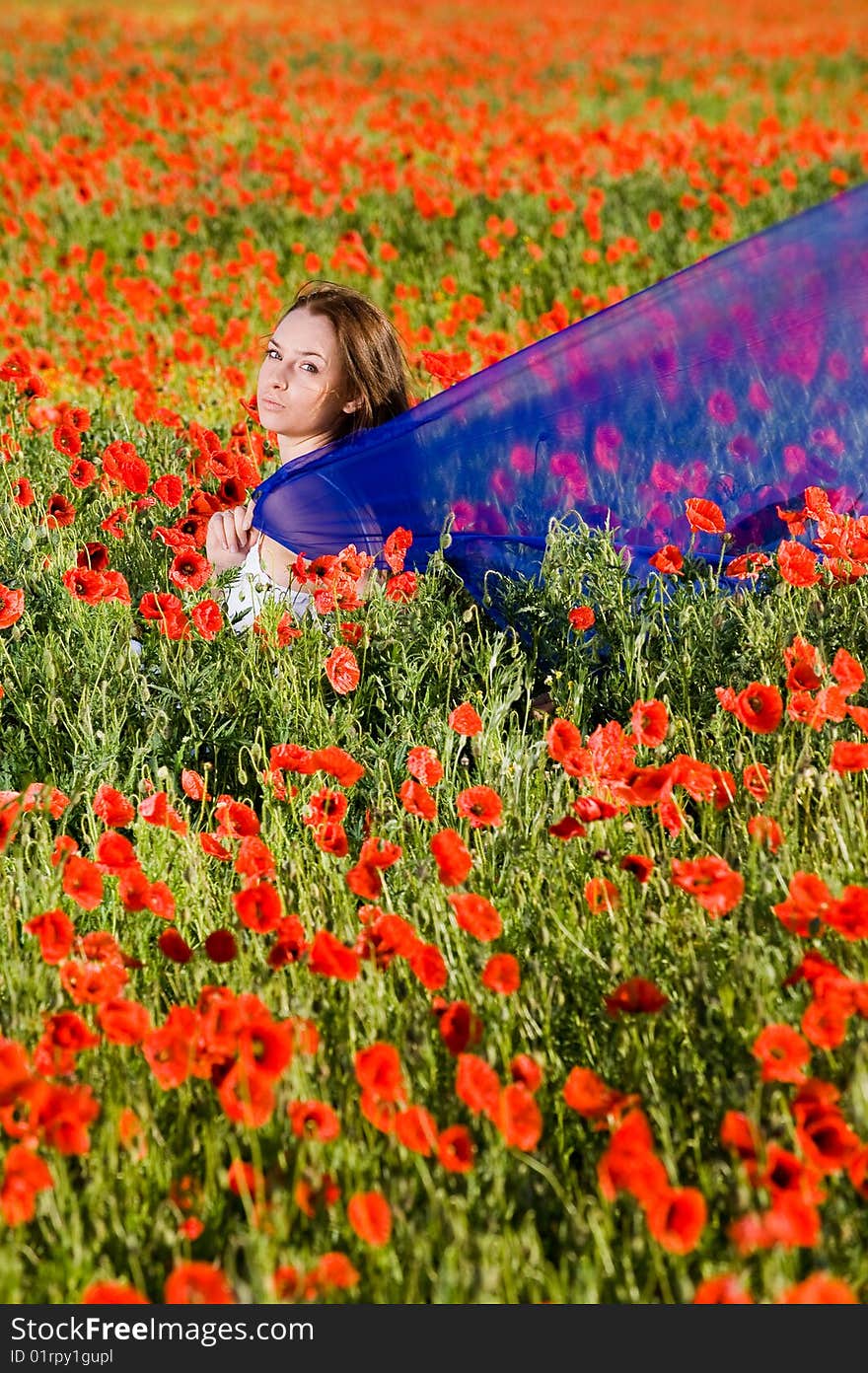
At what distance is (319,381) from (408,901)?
1.75 metres

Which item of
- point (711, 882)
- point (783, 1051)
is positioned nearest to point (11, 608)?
point (711, 882)

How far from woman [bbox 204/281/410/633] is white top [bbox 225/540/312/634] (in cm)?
10

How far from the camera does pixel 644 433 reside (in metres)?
3.68

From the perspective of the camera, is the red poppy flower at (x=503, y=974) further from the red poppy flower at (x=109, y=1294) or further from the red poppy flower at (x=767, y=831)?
the red poppy flower at (x=109, y=1294)

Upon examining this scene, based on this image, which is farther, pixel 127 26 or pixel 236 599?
pixel 127 26

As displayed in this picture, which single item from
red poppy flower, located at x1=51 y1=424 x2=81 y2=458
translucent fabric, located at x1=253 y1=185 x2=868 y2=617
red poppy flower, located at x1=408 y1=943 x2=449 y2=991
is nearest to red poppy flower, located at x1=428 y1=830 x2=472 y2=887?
red poppy flower, located at x1=408 y1=943 x2=449 y2=991

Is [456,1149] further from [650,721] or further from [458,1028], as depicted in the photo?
[650,721]

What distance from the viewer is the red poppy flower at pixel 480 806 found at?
227cm

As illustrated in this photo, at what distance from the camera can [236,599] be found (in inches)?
141

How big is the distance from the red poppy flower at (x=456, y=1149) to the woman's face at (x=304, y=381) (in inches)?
97.3

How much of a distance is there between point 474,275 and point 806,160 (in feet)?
12.0

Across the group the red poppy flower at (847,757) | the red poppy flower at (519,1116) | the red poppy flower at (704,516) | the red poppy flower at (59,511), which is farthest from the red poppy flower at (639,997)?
the red poppy flower at (59,511)
